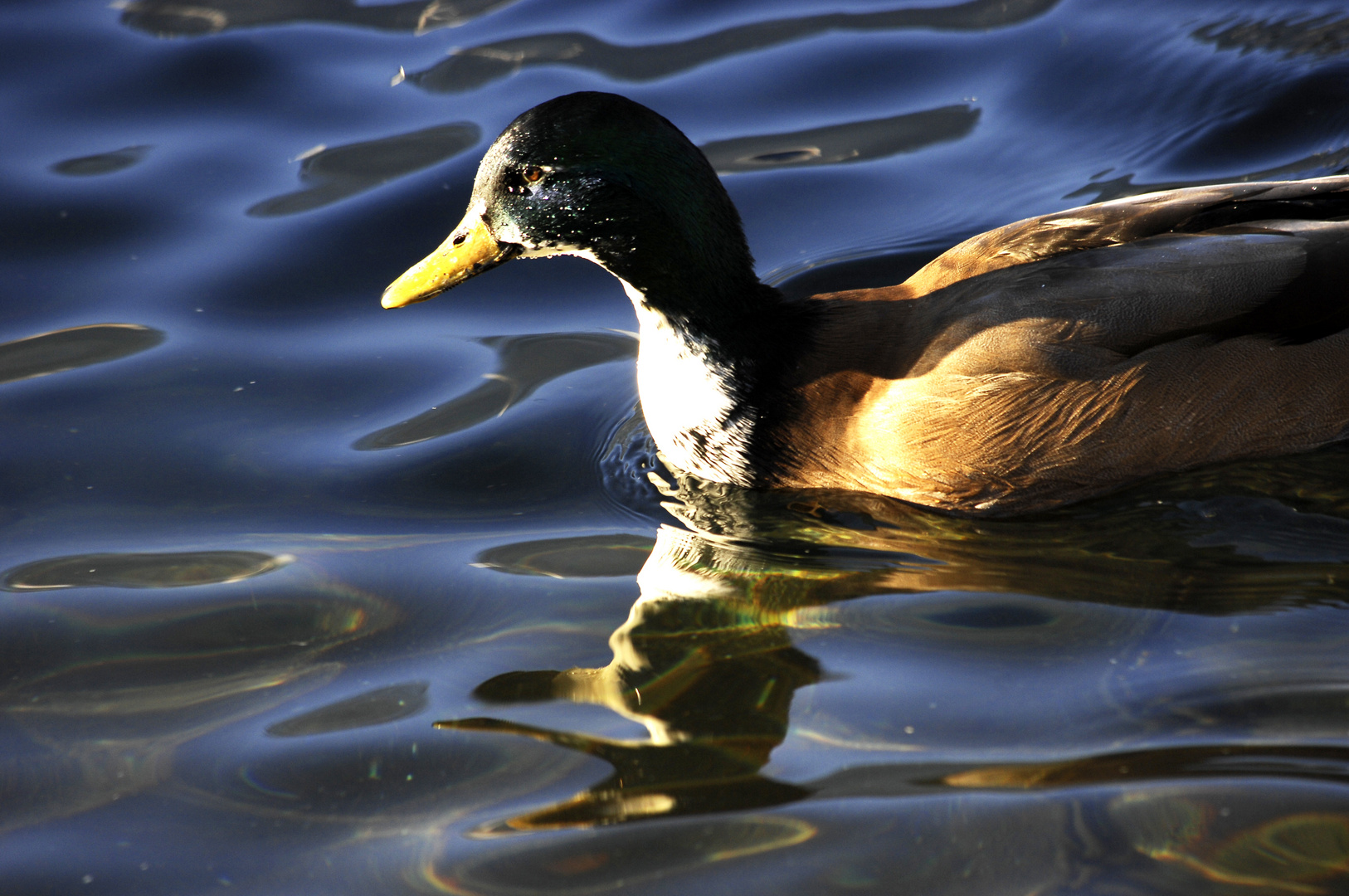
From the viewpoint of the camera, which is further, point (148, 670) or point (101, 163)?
point (101, 163)

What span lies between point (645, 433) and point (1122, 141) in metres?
3.26

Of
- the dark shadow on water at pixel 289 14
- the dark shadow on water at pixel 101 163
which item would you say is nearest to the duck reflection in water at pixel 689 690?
the dark shadow on water at pixel 101 163

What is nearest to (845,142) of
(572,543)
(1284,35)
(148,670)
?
(1284,35)

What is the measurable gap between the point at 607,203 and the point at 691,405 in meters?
0.77

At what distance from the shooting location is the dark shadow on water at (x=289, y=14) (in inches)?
317

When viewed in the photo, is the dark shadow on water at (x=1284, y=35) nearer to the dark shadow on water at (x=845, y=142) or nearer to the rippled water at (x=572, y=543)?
the rippled water at (x=572, y=543)

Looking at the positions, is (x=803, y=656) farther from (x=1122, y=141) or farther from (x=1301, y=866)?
(x=1122, y=141)

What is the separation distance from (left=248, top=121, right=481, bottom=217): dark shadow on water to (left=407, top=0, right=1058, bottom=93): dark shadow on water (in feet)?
1.75

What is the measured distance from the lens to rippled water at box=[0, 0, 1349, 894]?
306 cm

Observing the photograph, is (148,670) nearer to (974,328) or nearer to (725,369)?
(725,369)

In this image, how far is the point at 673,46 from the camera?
7.91m

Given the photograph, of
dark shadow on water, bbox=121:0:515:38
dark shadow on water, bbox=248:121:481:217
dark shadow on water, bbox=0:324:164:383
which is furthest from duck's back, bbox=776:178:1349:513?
dark shadow on water, bbox=121:0:515:38

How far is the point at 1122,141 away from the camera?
673cm

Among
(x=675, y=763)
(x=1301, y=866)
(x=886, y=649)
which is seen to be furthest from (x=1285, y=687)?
(x=675, y=763)
